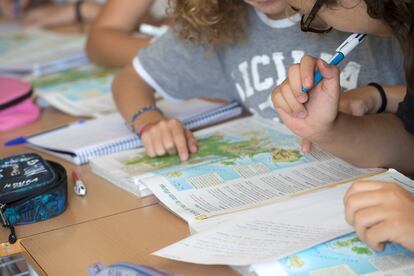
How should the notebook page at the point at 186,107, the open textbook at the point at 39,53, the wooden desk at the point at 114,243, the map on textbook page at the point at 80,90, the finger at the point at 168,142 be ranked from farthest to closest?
the open textbook at the point at 39,53, the map on textbook page at the point at 80,90, the notebook page at the point at 186,107, the finger at the point at 168,142, the wooden desk at the point at 114,243

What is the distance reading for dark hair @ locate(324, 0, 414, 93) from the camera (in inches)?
37.5

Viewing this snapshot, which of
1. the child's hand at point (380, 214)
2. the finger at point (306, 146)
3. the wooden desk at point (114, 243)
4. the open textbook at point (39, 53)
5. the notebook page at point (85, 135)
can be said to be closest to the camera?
the child's hand at point (380, 214)

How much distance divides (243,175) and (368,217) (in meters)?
0.35

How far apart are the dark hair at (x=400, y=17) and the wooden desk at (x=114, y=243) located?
38cm

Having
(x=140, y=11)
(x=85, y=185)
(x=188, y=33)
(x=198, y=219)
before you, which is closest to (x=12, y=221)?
(x=85, y=185)

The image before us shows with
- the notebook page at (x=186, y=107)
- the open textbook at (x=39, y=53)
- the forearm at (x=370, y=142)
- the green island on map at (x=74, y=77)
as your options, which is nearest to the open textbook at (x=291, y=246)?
the forearm at (x=370, y=142)

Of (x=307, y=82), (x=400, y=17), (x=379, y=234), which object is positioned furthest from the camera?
(x=307, y=82)

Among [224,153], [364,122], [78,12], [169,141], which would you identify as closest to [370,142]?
[364,122]

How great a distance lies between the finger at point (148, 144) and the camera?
137 centimetres

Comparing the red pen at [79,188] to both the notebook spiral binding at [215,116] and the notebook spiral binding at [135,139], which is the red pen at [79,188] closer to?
the notebook spiral binding at [135,139]

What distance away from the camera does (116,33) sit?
2107 mm

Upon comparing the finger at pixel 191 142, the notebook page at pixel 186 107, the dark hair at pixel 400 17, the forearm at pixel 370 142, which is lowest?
the notebook page at pixel 186 107

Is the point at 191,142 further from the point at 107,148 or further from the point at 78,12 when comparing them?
the point at 78,12

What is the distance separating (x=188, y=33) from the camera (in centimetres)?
155
